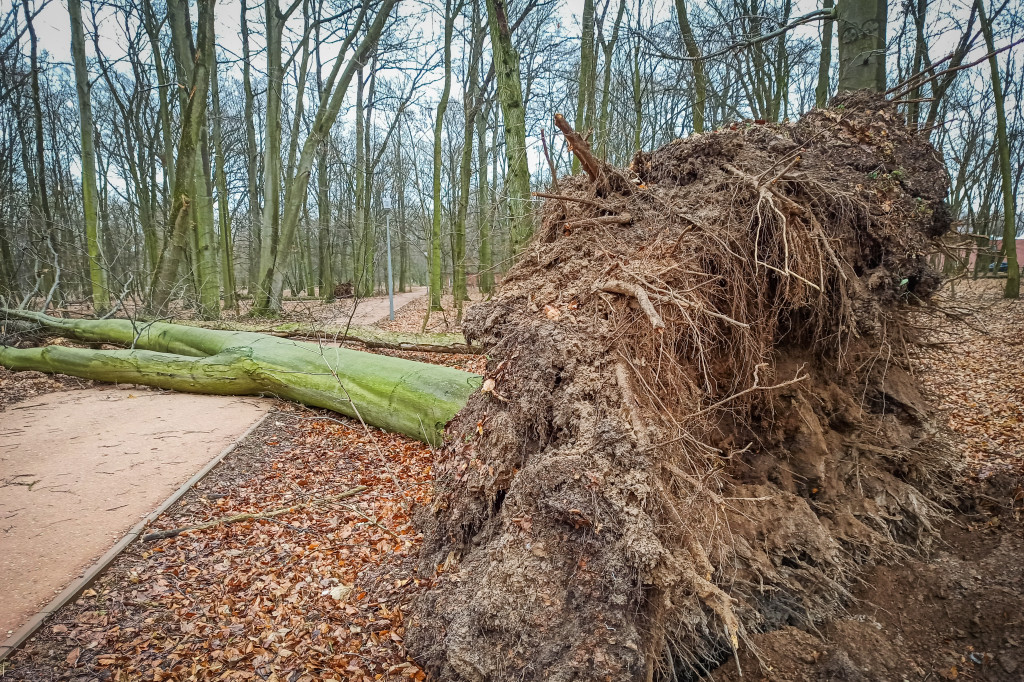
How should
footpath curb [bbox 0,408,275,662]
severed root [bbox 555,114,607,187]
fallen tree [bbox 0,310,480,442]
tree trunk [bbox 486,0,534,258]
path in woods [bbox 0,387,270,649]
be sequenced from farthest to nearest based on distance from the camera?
tree trunk [bbox 486,0,534,258]
fallen tree [bbox 0,310,480,442]
severed root [bbox 555,114,607,187]
path in woods [bbox 0,387,270,649]
footpath curb [bbox 0,408,275,662]

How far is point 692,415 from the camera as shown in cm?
285

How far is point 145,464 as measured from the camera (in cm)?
508

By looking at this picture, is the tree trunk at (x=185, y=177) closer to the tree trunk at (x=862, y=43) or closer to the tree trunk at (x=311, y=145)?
the tree trunk at (x=311, y=145)

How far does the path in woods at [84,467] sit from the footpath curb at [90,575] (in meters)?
0.06

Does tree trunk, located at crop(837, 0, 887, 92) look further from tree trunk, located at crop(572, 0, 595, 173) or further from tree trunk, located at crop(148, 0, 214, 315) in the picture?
tree trunk, located at crop(148, 0, 214, 315)

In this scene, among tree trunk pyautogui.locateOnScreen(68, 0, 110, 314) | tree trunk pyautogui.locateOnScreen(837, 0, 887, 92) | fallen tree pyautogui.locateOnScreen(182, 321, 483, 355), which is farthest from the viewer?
tree trunk pyautogui.locateOnScreen(68, 0, 110, 314)

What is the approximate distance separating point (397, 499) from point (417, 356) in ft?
14.4

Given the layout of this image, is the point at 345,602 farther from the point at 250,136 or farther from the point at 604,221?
the point at 250,136

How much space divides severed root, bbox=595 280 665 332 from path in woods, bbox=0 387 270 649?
4107 mm

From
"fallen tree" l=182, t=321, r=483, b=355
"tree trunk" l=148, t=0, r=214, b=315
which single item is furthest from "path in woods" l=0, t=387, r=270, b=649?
"tree trunk" l=148, t=0, r=214, b=315

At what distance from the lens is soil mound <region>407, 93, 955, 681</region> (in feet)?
8.42

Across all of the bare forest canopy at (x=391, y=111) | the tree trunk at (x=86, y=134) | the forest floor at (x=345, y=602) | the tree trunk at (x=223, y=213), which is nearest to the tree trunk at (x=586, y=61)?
the bare forest canopy at (x=391, y=111)

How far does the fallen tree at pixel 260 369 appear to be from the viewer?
5.75m

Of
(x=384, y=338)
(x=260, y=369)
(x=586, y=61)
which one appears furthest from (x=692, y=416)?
(x=586, y=61)
